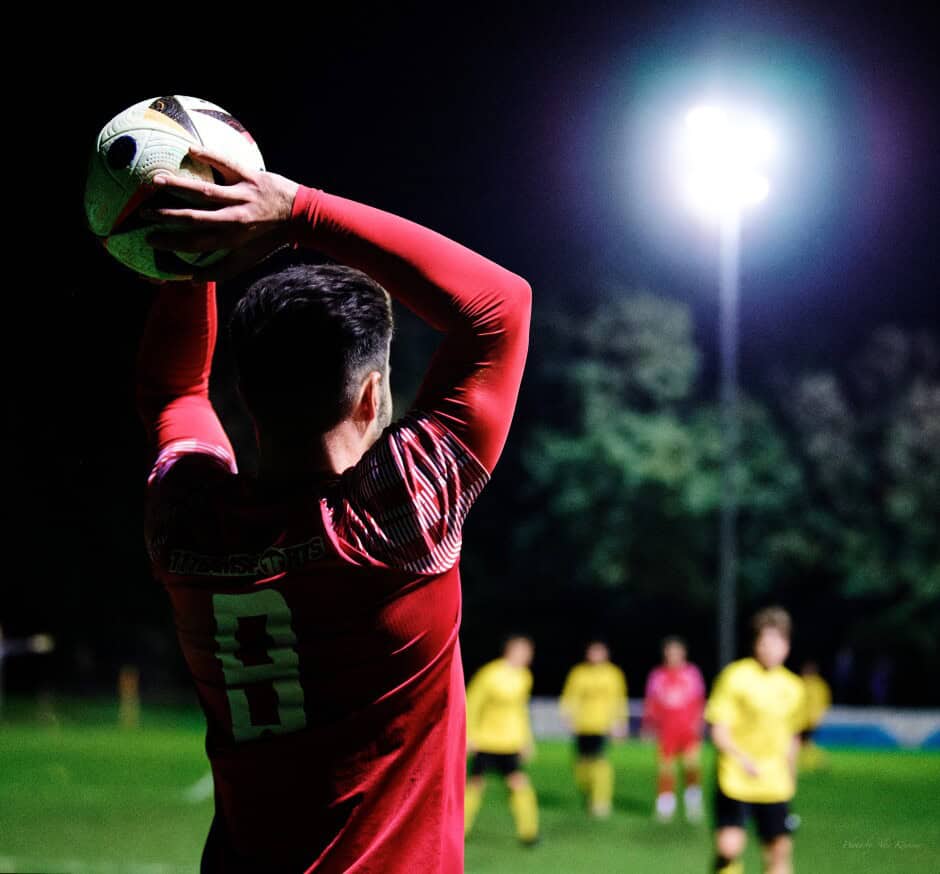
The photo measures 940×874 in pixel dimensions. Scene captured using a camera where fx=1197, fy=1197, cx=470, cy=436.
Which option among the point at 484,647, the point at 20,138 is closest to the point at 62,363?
the point at 20,138

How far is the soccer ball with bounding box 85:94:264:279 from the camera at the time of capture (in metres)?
1.84

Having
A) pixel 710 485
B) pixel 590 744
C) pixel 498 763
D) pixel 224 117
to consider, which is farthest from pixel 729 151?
pixel 710 485

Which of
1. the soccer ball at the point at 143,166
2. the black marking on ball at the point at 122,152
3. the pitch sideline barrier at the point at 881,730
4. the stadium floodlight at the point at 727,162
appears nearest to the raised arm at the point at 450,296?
the soccer ball at the point at 143,166

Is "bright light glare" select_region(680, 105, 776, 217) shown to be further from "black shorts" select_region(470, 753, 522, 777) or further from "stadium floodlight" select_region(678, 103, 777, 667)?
"black shorts" select_region(470, 753, 522, 777)

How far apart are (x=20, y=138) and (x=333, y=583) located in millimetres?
13723

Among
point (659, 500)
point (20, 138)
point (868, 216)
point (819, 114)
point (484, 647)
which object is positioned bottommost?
point (484, 647)

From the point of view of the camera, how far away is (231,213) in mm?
1513

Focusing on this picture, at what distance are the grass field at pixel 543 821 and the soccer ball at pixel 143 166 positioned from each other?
8.50m

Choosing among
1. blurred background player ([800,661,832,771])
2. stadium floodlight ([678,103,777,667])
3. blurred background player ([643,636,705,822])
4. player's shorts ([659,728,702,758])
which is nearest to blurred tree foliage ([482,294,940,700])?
blurred background player ([800,661,832,771])

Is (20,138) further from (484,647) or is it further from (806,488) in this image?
(806,488)

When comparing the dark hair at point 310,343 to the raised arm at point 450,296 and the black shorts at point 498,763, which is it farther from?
the black shorts at point 498,763

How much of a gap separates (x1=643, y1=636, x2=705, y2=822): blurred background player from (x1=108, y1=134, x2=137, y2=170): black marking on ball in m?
12.4

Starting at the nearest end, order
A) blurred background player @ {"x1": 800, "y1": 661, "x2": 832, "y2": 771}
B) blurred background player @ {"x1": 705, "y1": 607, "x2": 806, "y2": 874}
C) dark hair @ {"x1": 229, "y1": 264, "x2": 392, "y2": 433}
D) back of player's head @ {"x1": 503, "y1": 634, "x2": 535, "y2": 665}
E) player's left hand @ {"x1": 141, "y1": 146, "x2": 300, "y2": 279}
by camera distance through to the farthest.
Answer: player's left hand @ {"x1": 141, "y1": 146, "x2": 300, "y2": 279}
dark hair @ {"x1": 229, "y1": 264, "x2": 392, "y2": 433}
blurred background player @ {"x1": 705, "y1": 607, "x2": 806, "y2": 874}
back of player's head @ {"x1": 503, "y1": 634, "x2": 535, "y2": 665}
blurred background player @ {"x1": 800, "y1": 661, "x2": 832, "y2": 771}

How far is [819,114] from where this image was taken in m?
35.9
